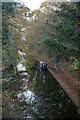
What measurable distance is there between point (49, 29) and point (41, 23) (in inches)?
58.2

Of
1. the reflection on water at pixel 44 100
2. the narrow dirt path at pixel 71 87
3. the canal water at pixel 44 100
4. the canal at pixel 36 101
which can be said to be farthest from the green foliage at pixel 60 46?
the reflection on water at pixel 44 100

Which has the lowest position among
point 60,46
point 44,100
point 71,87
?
Answer: point 44,100

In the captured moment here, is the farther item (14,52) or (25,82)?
(25,82)

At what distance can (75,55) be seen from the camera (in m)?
9.77

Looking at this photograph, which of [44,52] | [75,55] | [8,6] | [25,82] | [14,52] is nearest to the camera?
[8,6]

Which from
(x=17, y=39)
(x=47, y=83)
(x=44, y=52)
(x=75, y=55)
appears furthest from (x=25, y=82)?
(x=17, y=39)

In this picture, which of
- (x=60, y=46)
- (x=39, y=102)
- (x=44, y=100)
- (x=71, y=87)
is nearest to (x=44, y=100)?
(x=44, y=100)

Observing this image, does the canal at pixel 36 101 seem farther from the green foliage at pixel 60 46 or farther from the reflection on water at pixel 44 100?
the green foliage at pixel 60 46

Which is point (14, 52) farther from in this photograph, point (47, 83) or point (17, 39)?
point (47, 83)

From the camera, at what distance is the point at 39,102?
1167 centimetres

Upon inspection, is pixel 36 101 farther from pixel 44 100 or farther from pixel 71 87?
pixel 71 87

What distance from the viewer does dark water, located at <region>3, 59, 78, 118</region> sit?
32.4 feet

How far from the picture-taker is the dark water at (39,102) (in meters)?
9.88

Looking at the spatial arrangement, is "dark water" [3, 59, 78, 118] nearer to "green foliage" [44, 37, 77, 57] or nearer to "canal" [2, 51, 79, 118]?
"canal" [2, 51, 79, 118]
